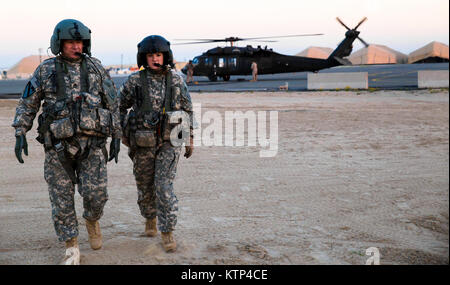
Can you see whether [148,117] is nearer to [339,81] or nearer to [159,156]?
[159,156]

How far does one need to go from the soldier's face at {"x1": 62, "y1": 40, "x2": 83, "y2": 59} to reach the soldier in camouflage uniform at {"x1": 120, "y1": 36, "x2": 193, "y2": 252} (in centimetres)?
51

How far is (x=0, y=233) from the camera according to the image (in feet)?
15.8

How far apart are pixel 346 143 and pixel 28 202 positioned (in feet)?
19.4

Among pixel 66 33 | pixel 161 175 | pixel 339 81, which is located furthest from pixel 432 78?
pixel 66 33

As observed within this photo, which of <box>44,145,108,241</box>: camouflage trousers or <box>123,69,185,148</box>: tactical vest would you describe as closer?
<box>44,145,108,241</box>: camouflage trousers

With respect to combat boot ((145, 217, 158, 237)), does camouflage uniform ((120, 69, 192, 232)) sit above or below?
above

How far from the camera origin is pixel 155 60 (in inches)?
169

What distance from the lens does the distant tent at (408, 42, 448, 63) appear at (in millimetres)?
68125

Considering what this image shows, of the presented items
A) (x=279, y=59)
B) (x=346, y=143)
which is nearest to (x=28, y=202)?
(x=346, y=143)

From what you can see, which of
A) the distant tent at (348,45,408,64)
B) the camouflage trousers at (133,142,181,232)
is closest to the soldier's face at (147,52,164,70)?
the camouflage trousers at (133,142,181,232)

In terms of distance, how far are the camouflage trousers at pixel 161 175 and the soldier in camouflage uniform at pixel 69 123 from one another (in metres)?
0.34

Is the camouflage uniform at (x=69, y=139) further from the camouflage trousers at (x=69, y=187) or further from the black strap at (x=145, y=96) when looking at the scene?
the black strap at (x=145, y=96)

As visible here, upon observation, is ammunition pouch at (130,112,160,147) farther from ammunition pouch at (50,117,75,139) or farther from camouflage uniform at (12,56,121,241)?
ammunition pouch at (50,117,75,139)
